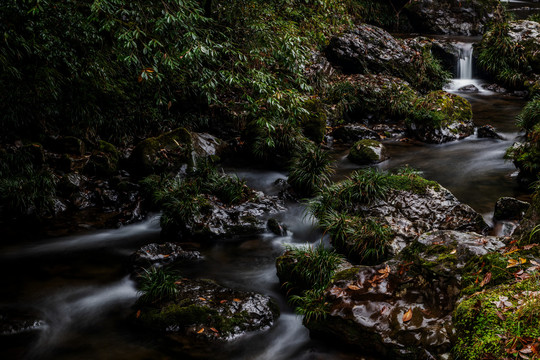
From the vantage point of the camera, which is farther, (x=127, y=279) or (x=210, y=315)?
(x=127, y=279)

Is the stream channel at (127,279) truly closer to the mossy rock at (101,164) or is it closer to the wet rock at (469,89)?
the mossy rock at (101,164)

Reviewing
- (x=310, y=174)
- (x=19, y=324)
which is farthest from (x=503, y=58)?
(x=19, y=324)

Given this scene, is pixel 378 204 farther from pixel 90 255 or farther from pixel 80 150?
pixel 80 150

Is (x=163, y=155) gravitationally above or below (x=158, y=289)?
above

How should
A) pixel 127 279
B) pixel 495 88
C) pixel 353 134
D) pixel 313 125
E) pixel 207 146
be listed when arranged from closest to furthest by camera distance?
pixel 127 279 < pixel 207 146 < pixel 313 125 < pixel 353 134 < pixel 495 88

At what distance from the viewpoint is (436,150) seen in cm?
1124

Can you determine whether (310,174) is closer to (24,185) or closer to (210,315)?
(210,315)

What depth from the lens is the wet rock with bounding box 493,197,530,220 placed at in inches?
254

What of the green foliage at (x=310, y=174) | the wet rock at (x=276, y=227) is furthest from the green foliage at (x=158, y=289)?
the green foliage at (x=310, y=174)

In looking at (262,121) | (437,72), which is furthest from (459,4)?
(262,121)

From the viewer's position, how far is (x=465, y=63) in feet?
58.9

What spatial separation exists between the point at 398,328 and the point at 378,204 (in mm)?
3415

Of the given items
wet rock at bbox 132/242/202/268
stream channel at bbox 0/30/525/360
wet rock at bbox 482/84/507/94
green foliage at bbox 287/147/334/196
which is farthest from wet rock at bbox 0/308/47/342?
wet rock at bbox 482/84/507/94

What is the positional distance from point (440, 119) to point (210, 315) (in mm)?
10253
